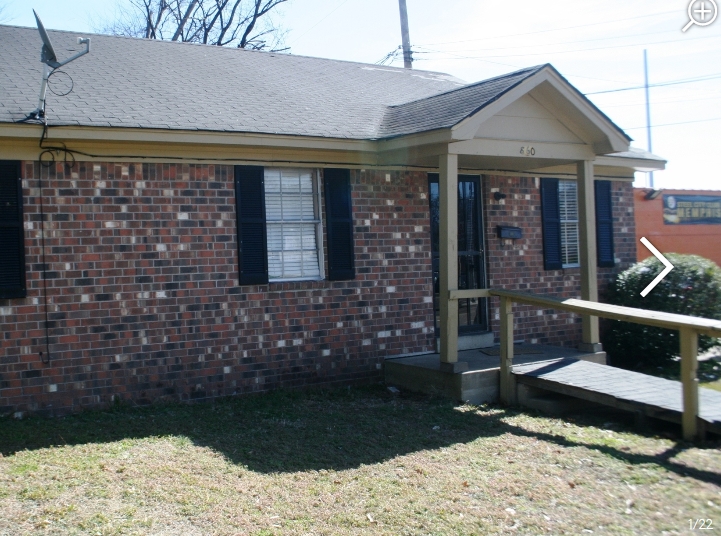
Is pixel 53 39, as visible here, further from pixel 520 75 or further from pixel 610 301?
pixel 610 301

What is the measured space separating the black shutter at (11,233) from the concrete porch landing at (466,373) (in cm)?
443

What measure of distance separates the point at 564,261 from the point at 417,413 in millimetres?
4934

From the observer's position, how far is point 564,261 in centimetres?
1158

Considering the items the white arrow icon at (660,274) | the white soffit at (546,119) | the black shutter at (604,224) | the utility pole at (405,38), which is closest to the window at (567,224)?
the black shutter at (604,224)

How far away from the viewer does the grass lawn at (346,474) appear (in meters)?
4.88

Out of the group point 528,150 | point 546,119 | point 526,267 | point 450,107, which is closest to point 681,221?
point 526,267

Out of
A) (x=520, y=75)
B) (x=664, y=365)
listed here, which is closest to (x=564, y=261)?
(x=664, y=365)

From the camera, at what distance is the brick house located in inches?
304

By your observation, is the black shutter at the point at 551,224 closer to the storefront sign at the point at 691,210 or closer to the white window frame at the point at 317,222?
the white window frame at the point at 317,222

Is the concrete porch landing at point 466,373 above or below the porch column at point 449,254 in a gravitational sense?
below

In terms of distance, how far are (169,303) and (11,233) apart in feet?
5.84

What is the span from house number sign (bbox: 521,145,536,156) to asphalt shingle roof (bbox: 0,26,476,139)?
1864 mm

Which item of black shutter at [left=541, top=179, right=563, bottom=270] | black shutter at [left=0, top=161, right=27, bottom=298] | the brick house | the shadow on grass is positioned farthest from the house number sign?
black shutter at [left=0, top=161, right=27, bottom=298]

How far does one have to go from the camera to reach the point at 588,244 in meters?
9.68
